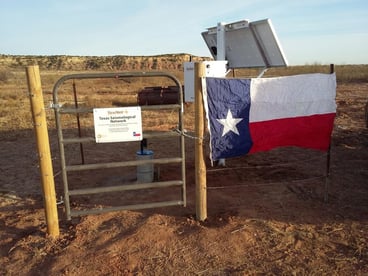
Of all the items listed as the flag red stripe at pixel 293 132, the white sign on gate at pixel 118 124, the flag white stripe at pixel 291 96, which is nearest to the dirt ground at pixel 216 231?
the flag red stripe at pixel 293 132

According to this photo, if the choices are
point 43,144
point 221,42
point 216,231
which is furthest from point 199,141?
point 221,42

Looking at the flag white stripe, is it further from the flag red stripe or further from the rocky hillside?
the rocky hillside

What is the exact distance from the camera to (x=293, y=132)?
15.2ft

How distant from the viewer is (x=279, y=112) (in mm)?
4496

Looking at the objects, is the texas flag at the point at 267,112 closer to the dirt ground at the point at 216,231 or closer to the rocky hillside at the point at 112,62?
the dirt ground at the point at 216,231

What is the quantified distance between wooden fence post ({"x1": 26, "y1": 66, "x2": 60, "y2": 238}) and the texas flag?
178 centimetres

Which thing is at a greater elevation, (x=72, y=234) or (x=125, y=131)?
(x=125, y=131)

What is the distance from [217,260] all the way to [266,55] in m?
4.42

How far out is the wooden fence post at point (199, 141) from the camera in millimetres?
4047

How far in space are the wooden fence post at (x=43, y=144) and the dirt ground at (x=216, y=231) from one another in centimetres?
26

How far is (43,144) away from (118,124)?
821 millimetres

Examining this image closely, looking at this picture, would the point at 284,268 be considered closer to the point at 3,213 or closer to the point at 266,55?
the point at 3,213

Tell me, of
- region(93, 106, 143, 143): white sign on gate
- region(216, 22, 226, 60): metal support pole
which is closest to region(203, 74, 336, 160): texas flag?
region(93, 106, 143, 143): white sign on gate

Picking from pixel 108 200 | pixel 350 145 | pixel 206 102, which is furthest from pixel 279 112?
pixel 350 145
